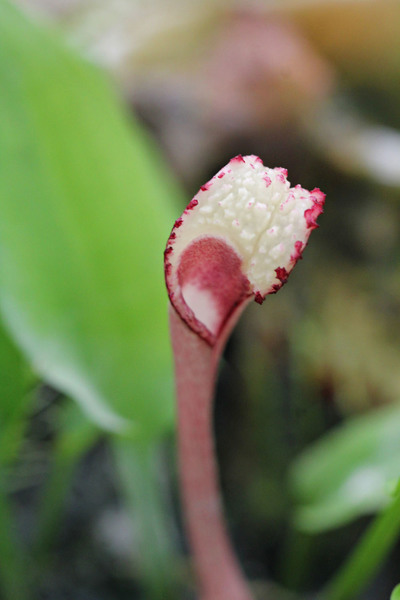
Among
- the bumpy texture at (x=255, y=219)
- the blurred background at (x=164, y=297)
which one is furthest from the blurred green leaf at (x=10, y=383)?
the bumpy texture at (x=255, y=219)

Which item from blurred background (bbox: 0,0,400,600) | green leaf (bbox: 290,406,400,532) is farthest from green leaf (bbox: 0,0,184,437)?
green leaf (bbox: 290,406,400,532)

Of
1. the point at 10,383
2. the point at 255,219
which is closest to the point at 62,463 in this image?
the point at 10,383

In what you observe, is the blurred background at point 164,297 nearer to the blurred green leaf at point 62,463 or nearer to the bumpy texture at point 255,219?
the blurred green leaf at point 62,463

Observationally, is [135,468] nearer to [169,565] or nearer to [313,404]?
[169,565]

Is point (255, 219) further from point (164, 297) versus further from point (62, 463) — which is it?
point (62, 463)

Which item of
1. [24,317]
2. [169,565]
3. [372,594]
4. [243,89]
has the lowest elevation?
[372,594]

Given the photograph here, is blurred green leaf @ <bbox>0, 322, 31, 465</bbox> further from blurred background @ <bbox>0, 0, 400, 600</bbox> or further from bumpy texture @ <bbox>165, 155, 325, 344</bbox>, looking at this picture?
bumpy texture @ <bbox>165, 155, 325, 344</bbox>

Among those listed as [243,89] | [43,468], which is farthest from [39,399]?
[243,89]

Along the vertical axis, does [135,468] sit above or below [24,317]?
below
